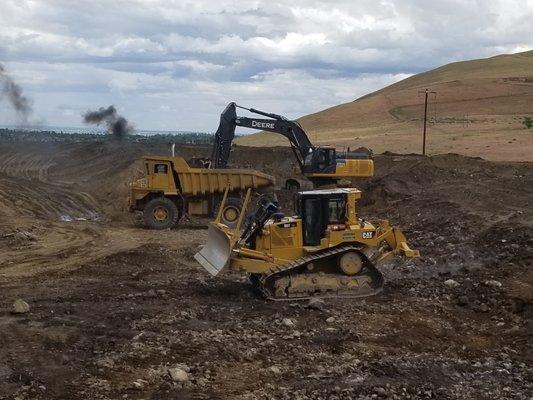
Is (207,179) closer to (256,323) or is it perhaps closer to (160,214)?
(160,214)

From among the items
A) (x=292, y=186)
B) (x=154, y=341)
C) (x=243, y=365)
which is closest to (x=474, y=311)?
(x=243, y=365)

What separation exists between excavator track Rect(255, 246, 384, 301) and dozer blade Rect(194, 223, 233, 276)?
2.47 feet

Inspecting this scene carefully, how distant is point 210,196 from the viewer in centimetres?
2288

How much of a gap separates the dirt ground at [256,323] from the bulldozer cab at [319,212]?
49.8 inches

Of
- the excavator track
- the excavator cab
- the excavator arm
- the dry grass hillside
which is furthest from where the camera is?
the dry grass hillside

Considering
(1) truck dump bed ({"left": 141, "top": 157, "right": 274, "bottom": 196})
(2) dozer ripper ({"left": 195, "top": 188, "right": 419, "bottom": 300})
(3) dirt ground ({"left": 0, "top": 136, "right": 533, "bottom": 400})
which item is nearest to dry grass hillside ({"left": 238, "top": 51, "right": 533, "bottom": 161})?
(1) truck dump bed ({"left": 141, "top": 157, "right": 274, "bottom": 196})

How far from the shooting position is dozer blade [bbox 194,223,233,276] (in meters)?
12.2

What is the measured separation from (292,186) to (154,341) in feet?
62.7

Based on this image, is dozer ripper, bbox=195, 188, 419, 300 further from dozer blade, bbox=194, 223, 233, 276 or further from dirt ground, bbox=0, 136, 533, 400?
dirt ground, bbox=0, 136, 533, 400

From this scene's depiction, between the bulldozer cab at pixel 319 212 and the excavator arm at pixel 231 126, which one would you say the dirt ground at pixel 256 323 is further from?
the excavator arm at pixel 231 126

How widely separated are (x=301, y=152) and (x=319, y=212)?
42.6 ft

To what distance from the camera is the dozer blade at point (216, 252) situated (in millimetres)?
12219

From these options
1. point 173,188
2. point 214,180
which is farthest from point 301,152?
point 173,188

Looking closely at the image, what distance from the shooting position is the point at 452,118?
7212 cm
